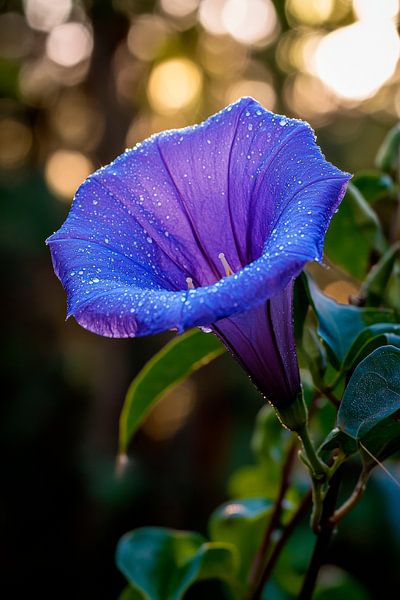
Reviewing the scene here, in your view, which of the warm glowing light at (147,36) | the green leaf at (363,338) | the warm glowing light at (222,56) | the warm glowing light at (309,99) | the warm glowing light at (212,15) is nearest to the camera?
the green leaf at (363,338)

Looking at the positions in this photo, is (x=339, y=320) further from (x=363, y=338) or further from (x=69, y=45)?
(x=69, y=45)

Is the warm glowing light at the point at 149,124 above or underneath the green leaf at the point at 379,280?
underneath

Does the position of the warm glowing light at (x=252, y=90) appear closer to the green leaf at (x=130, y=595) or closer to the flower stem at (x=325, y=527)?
the green leaf at (x=130, y=595)

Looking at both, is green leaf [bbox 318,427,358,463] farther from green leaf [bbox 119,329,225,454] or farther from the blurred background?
the blurred background

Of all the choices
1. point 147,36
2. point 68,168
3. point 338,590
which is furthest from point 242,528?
point 68,168

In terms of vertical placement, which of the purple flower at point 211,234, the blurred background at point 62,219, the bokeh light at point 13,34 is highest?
the bokeh light at point 13,34

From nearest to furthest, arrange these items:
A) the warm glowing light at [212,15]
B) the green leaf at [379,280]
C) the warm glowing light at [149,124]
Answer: the green leaf at [379,280], the warm glowing light at [212,15], the warm glowing light at [149,124]

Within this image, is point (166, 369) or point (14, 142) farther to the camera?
point (14, 142)

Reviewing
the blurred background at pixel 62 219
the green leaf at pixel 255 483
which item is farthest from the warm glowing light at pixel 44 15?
the green leaf at pixel 255 483
